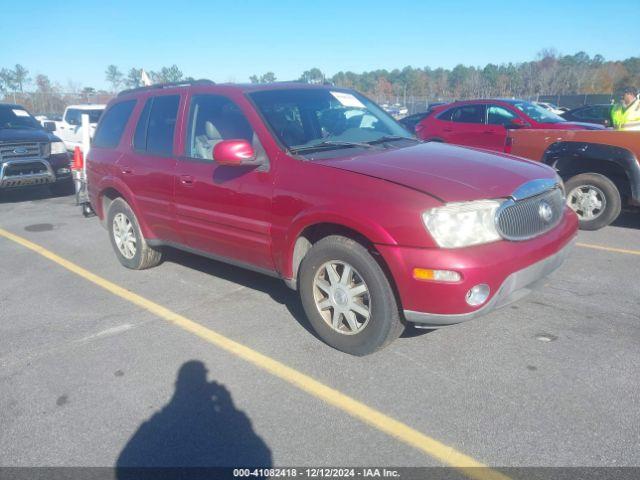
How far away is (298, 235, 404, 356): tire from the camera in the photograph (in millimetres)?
3275

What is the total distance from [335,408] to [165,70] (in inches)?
1362

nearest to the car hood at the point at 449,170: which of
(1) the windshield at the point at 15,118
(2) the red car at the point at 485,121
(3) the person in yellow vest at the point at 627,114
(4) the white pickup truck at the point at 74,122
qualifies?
(3) the person in yellow vest at the point at 627,114

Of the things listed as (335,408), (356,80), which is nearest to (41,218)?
(335,408)

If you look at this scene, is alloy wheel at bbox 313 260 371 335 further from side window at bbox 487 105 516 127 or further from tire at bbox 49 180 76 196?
tire at bbox 49 180 76 196

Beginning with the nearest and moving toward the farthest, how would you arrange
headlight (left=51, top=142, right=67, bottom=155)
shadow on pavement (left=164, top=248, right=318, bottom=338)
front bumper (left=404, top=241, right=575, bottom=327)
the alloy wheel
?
front bumper (left=404, top=241, right=575, bottom=327), the alloy wheel, shadow on pavement (left=164, top=248, right=318, bottom=338), headlight (left=51, top=142, right=67, bottom=155)

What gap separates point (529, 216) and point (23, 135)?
31.5ft

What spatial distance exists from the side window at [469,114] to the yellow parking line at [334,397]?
7.54 metres

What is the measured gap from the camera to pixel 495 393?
3.09 m

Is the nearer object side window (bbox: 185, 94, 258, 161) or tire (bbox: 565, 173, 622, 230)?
side window (bbox: 185, 94, 258, 161)

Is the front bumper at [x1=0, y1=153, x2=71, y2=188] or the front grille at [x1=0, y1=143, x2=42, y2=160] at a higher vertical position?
the front grille at [x1=0, y1=143, x2=42, y2=160]

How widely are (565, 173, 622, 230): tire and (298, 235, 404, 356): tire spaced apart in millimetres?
4314

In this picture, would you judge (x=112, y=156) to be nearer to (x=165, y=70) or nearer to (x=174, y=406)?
(x=174, y=406)

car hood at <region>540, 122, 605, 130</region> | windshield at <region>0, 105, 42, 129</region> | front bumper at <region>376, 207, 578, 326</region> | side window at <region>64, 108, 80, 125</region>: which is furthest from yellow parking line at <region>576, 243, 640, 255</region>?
side window at <region>64, 108, 80, 125</region>

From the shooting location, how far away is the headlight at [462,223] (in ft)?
9.98
